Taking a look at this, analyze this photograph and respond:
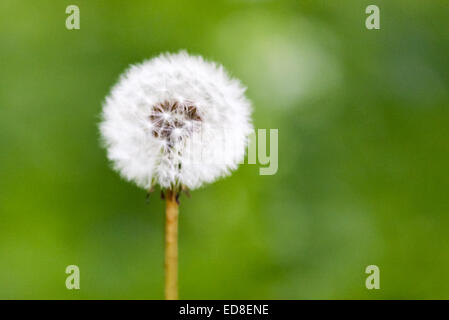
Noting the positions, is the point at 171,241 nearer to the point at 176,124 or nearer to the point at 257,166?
the point at 176,124

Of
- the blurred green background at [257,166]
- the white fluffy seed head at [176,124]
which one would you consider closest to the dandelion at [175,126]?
the white fluffy seed head at [176,124]

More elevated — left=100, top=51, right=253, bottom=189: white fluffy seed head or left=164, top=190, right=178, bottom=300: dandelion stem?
left=100, top=51, right=253, bottom=189: white fluffy seed head

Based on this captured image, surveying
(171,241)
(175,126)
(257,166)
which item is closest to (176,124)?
(175,126)

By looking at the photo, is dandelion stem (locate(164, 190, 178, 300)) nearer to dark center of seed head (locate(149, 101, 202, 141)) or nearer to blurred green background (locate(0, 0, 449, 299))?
dark center of seed head (locate(149, 101, 202, 141))

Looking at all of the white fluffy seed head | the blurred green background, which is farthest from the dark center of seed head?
the blurred green background

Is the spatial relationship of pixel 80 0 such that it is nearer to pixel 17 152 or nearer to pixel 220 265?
pixel 17 152
